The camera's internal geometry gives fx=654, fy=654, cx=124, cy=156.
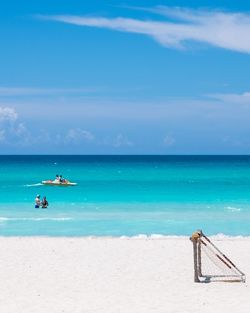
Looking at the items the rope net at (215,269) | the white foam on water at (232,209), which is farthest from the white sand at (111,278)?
the white foam on water at (232,209)

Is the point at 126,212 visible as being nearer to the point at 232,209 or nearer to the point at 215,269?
the point at 232,209

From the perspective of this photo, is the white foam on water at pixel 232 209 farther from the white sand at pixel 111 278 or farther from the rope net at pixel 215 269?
the rope net at pixel 215 269

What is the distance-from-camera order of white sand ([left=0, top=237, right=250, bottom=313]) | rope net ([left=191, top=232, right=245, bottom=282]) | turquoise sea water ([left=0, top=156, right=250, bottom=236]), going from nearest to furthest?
white sand ([left=0, top=237, right=250, bottom=313]) → rope net ([left=191, top=232, right=245, bottom=282]) → turquoise sea water ([left=0, top=156, right=250, bottom=236])

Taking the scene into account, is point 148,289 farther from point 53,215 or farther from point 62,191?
point 62,191

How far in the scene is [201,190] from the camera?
2596 inches

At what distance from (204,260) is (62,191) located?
44105 millimetres

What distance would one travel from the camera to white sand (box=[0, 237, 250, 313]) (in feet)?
42.8

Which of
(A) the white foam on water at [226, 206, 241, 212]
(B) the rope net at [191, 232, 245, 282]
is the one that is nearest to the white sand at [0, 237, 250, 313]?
(B) the rope net at [191, 232, 245, 282]

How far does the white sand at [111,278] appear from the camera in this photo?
42.8 ft

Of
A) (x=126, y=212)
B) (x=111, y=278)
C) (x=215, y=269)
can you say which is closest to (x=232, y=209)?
(x=126, y=212)

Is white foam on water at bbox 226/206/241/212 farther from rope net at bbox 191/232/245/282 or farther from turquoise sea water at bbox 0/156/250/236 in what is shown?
rope net at bbox 191/232/245/282

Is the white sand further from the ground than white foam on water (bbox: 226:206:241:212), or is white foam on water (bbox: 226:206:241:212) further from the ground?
white foam on water (bbox: 226:206:241:212)

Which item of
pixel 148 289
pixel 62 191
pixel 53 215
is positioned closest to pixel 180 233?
pixel 53 215

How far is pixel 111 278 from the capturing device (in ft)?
53.1
